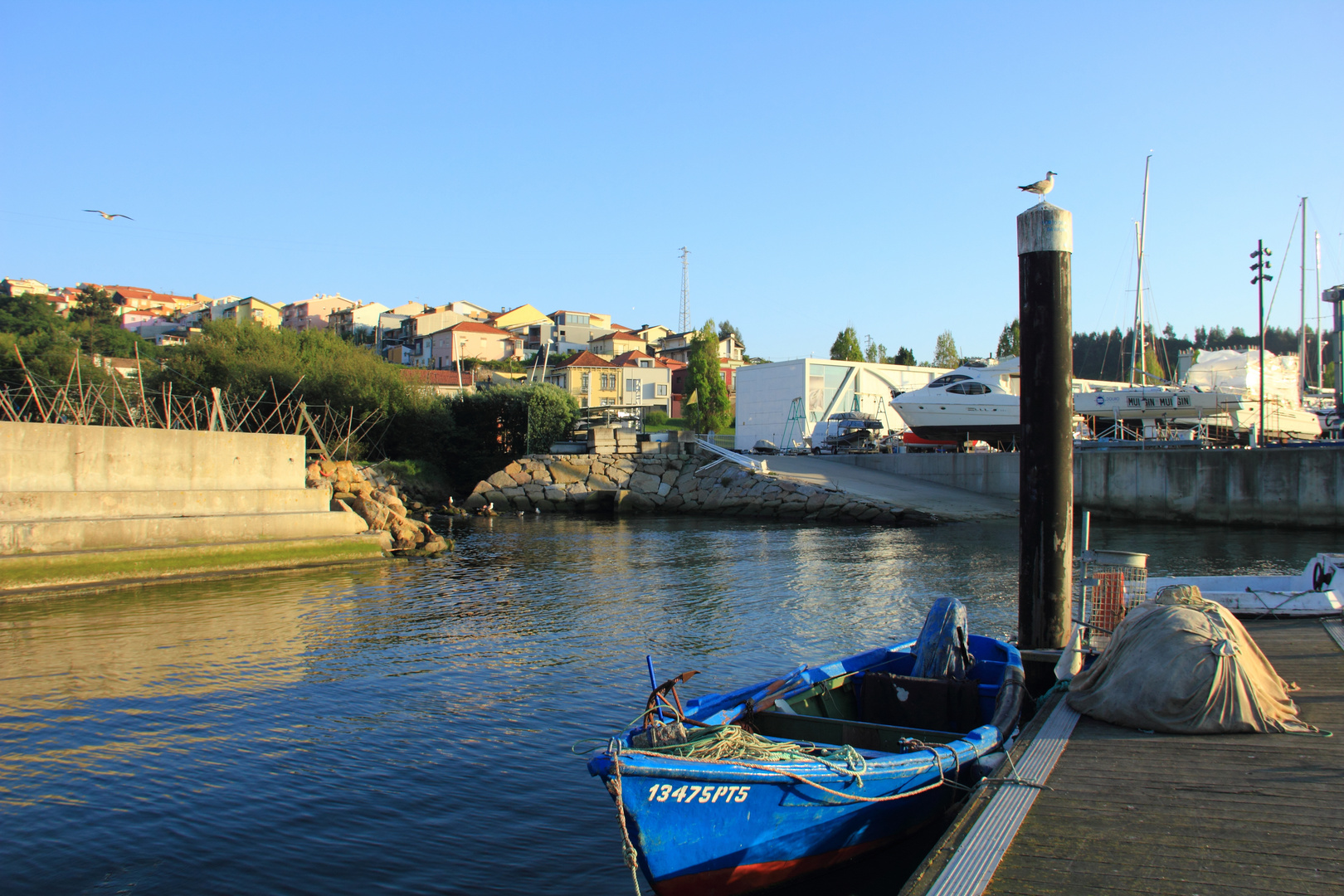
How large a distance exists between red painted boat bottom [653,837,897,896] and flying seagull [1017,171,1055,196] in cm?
687

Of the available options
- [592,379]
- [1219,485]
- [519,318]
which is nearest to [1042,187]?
[1219,485]

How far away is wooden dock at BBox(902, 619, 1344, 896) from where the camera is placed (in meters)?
4.03

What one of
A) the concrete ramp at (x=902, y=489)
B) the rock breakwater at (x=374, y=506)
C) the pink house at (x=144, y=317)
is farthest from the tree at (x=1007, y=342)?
the pink house at (x=144, y=317)

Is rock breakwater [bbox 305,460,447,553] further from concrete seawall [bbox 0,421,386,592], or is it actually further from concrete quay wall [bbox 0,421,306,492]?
concrete quay wall [bbox 0,421,306,492]

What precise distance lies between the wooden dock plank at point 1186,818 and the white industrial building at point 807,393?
39.6 m

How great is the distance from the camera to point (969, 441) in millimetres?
35969

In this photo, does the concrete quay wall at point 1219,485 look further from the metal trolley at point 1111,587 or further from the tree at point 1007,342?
the tree at point 1007,342

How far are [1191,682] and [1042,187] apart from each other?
17.2ft

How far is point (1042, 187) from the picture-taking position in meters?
8.91

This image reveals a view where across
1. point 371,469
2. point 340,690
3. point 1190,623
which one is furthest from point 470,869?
point 371,469

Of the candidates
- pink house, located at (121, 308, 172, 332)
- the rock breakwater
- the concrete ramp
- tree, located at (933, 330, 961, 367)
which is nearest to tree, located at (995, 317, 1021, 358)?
tree, located at (933, 330, 961, 367)

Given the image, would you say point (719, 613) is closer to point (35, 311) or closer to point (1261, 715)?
point (1261, 715)

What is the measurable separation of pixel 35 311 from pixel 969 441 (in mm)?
71972

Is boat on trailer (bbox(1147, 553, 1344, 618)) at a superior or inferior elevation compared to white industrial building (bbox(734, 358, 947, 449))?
inferior
